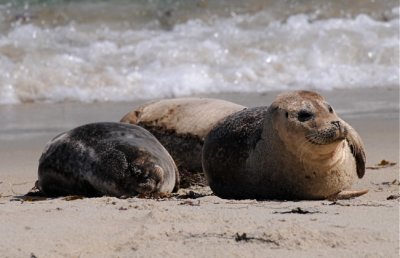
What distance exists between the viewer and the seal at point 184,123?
6.10 metres

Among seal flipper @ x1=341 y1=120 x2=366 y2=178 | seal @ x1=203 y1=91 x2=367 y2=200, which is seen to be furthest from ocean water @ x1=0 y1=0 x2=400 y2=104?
seal flipper @ x1=341 y1=120 x2=366 y2=178

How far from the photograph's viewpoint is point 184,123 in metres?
6.23

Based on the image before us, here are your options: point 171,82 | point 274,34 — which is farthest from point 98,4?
point 171,82

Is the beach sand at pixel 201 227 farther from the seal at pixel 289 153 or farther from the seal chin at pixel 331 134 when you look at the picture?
the seal chin at pixel 331 134

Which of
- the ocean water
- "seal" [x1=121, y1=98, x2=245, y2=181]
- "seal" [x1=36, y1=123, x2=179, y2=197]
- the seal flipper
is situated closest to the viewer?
the seal flipper

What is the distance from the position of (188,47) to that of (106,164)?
6.76m

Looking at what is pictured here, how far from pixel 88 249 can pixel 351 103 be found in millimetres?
5739

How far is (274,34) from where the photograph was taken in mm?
12516

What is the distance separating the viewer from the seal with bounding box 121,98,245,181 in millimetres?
6102

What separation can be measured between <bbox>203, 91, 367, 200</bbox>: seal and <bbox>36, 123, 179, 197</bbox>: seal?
0.33 m

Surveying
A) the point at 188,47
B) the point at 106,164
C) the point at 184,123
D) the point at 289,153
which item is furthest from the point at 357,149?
the point at 188,47

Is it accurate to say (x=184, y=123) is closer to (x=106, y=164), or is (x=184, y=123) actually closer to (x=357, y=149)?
(x=106, y=164)

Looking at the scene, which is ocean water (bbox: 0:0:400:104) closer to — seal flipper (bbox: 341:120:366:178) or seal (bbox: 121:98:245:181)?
seal (bbox: 121:98:245:181)

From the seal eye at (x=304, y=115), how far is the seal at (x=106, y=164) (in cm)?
89
